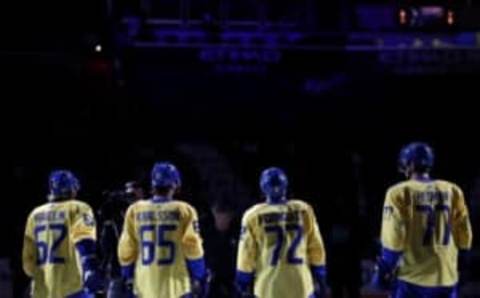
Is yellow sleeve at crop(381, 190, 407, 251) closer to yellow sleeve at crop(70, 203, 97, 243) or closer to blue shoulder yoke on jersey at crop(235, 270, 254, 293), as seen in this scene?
blue shoulder yoke on jersey at crop(235, 270, 254, 293)

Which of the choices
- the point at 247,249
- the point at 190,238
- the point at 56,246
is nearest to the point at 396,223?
the point at 247,249

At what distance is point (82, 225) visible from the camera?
922 centimetres

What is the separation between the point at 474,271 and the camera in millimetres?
14086

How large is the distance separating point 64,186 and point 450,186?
137 inches

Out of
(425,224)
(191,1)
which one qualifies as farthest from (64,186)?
(191,1)

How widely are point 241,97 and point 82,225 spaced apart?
8.55 metres

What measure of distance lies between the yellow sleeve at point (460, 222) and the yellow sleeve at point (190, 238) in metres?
2.25

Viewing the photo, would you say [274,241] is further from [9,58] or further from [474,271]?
[9,58]

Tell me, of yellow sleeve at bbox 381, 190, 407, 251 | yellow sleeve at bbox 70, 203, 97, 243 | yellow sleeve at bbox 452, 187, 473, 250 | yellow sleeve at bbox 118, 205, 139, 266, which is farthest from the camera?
yellow sleeve at bbox 70, 203, 97, 243

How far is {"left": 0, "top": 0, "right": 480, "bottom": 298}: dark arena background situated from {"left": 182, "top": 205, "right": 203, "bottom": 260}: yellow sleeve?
17.7 ft

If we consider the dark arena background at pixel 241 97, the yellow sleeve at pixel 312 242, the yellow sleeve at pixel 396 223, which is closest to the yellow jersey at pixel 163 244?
the yellow sleeve at pixel 312 242

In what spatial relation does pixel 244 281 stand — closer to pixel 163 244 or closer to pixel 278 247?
pixel 278 247

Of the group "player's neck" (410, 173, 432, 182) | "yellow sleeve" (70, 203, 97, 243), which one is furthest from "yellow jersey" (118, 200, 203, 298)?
"player's neck" (410, 173, 432, 182)

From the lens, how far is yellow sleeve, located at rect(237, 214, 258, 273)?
351 inches
